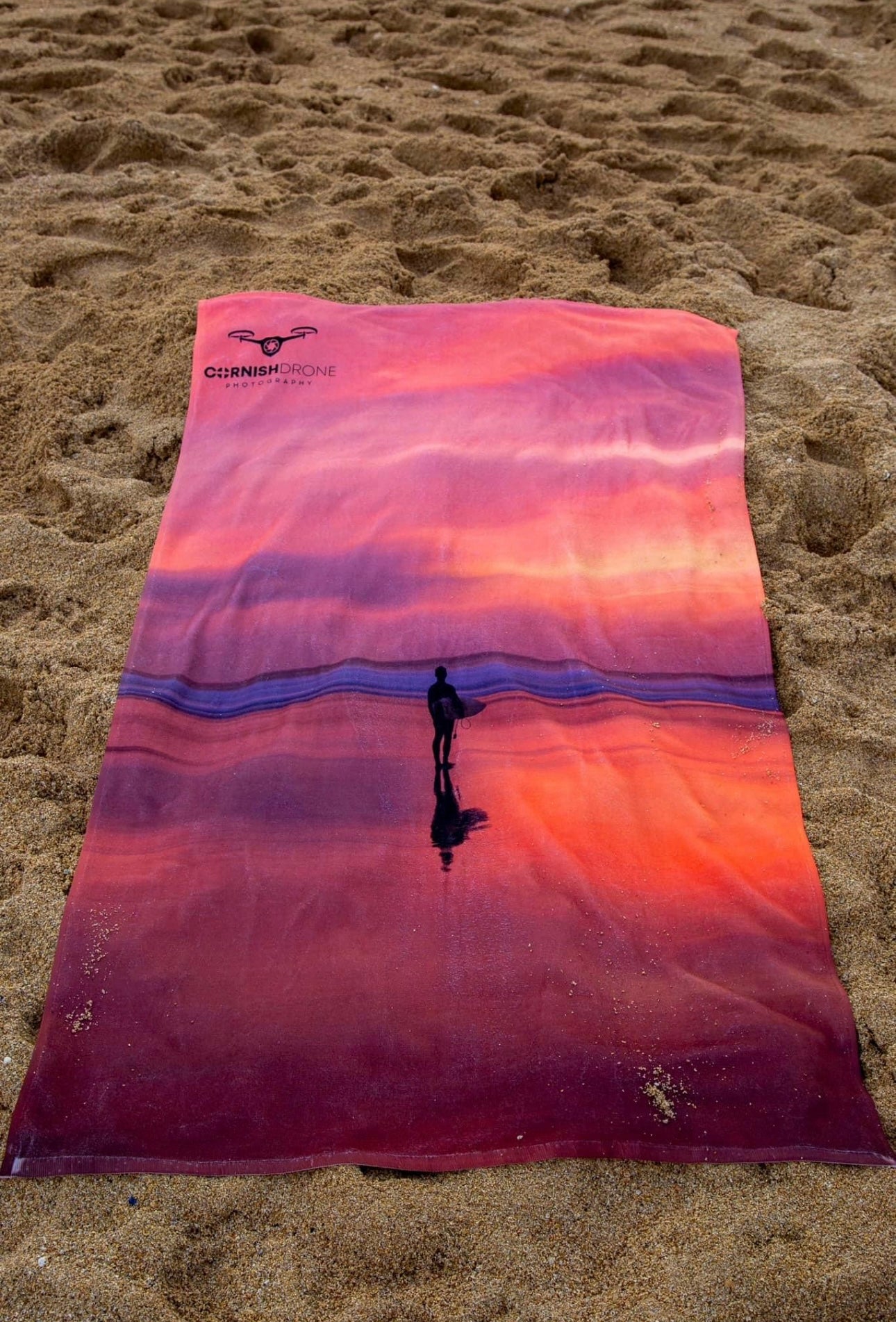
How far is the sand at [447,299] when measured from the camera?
1.14m

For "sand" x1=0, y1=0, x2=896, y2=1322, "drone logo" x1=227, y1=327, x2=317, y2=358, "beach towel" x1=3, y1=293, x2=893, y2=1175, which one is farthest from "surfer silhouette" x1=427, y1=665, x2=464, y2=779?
"drone logo" x1=227, y1=327, x2=317, y2=358

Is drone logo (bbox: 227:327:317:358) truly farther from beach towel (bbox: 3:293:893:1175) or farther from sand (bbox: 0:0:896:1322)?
sand (bbox: 0:0:896:1322)

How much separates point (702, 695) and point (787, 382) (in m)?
0.89

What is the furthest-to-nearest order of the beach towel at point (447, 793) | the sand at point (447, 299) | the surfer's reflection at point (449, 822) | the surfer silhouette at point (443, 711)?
the surfer silhouette at point (443, 711) → the surfer's reflection at point (449, 822) → the beach towel at point (447, 793) → the sand at point (447, 299)

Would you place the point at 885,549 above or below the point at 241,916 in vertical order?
above

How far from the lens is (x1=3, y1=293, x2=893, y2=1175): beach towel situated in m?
1.30

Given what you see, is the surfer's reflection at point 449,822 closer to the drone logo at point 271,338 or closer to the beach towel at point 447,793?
the beach towel at point 447,793

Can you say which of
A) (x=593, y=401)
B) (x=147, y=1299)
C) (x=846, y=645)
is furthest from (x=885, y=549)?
(x=147, y=1299)

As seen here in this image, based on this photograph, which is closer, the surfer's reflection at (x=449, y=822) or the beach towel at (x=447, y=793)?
the beach towel at (x=447, y=793)

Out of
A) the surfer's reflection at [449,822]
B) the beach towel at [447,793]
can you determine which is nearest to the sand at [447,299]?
the beach towel at [447,793]

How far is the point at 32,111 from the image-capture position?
9.94ft

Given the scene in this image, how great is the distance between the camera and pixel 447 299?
2445mm

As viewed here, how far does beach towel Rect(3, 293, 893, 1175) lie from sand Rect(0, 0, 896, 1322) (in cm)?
6

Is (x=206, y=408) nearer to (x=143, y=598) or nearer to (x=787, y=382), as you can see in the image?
(x=143, y=598)
